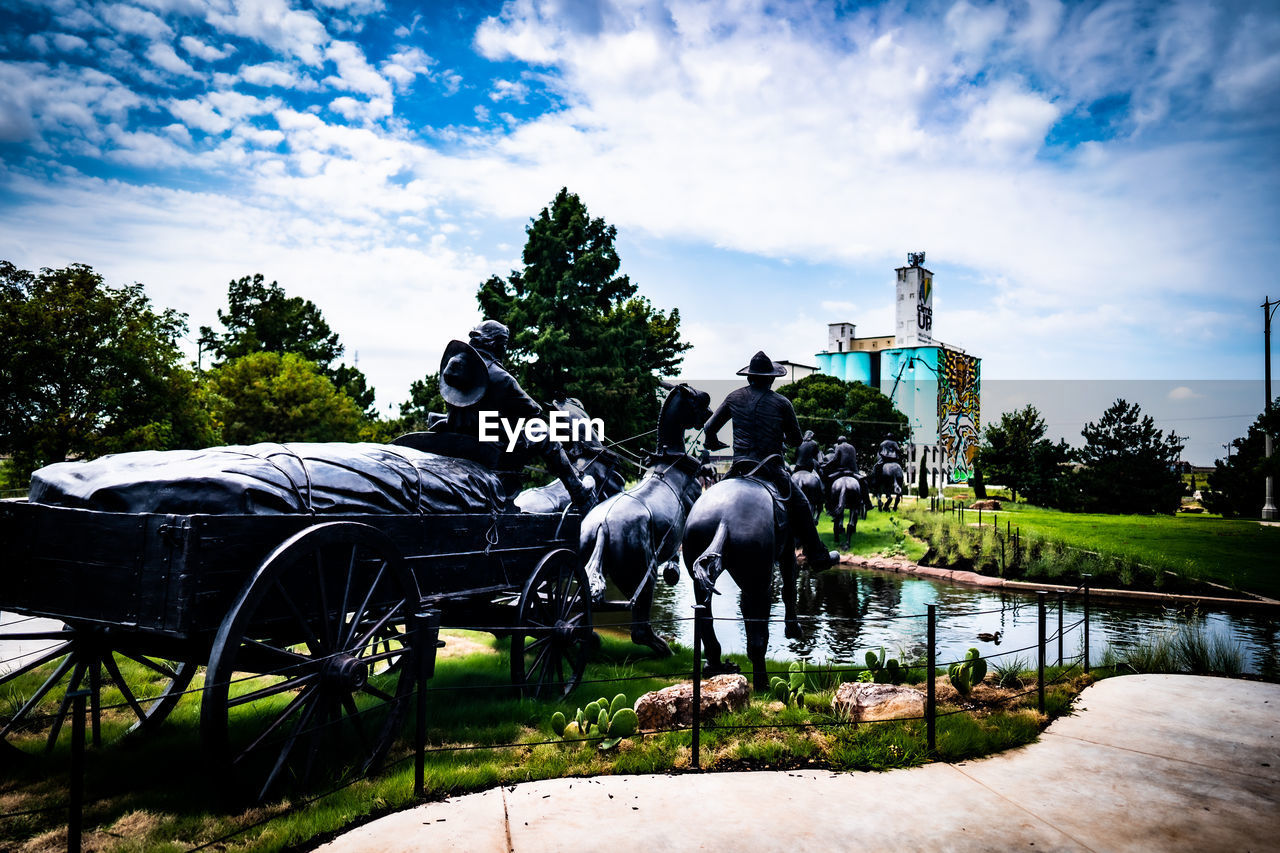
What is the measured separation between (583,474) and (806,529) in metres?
2.75

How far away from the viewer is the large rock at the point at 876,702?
227 inches

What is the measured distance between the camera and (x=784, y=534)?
787 cm

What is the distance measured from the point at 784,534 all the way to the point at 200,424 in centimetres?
2021

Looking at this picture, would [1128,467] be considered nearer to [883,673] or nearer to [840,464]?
[840,464]

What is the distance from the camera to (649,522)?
8.07m

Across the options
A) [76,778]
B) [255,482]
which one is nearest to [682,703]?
[255,482]

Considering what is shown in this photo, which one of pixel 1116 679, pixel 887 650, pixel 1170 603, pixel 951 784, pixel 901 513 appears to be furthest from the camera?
pixel 901 513

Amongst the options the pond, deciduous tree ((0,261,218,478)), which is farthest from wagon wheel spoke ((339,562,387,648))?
deciduous tree ((0,261,218,478))

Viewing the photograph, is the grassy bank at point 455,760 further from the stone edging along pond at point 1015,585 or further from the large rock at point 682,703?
the stone edging along pond at point 1015,585

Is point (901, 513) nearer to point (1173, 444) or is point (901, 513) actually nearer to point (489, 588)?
point (1173, 444)

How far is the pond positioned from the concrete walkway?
2.07 metres

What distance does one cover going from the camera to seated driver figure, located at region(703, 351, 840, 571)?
24.8 ft

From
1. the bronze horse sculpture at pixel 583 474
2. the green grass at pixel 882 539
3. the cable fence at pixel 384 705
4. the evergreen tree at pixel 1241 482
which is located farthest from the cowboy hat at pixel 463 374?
the evergreen tree at pixel 1241 482

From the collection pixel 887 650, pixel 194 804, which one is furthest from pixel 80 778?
pixel 887 650
